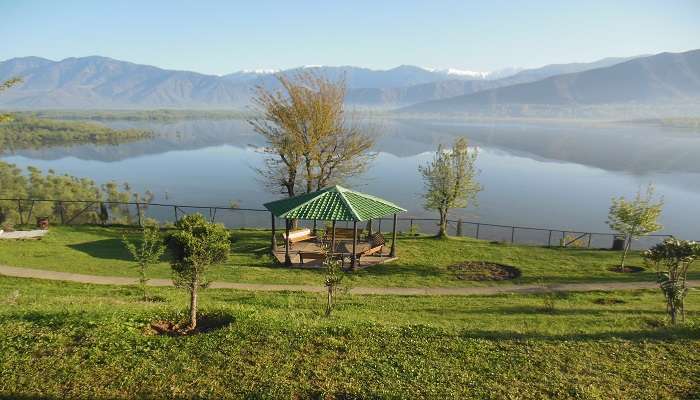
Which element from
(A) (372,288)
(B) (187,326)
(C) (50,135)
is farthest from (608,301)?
(C) (50,135)

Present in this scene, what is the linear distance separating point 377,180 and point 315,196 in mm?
49646

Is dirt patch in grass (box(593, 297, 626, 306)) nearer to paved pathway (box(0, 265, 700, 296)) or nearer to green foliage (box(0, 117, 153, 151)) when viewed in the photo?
paved pathway (box(0, 265, 700, 296))

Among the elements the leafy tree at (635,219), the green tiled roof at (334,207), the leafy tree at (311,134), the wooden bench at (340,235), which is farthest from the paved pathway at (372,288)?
the leafy tree at (311,134)

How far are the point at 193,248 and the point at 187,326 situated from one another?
1.94 m

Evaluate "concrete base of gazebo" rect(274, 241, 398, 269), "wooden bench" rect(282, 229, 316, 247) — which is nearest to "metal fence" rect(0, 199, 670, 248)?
"wooden bench" rect(282, 229, 316, 247)

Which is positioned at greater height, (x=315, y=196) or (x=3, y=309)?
(x=315, y=196)

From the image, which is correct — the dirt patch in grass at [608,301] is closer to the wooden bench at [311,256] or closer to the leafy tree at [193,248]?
the wooden bench at [311,256]

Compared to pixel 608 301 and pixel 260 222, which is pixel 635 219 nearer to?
pixel 608 301

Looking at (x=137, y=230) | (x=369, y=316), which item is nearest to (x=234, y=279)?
(x=369, y=316)

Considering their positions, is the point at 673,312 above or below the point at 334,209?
below

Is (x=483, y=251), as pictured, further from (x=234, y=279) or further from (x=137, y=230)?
(x=137, y=230)

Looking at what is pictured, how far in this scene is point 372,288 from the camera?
1661cm

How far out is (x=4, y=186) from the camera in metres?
52.0

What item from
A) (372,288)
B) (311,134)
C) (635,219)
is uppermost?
(311,134)
